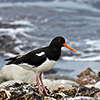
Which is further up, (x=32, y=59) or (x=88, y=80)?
(x=32, y=59)

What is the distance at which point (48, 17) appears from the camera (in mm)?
37844

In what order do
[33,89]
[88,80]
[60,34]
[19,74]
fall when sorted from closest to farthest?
1. [33,89]
2. [19,74]
3. [88,80]
4. [60,34]

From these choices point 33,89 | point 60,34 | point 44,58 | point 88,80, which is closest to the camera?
point 44,58

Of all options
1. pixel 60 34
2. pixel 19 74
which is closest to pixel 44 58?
pixel 19 74

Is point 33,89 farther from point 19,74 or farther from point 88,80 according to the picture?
point 88,80

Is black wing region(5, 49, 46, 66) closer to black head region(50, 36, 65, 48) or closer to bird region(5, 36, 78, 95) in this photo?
bird region(5, 36, 78, 95)

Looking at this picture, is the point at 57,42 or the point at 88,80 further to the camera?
the point at 88,80

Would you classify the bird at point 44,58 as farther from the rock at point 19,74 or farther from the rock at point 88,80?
the rock at point 88,80

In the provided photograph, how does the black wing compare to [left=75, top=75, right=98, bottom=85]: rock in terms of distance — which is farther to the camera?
[left=75, top=75, right=98, bottom=85]: rock

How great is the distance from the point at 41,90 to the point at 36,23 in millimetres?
28215

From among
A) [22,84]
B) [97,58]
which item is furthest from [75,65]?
[22,84]

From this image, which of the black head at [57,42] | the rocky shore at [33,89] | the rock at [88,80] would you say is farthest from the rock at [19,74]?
the black head at [57,42]

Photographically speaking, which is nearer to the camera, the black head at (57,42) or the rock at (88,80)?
the black head at (57,42)

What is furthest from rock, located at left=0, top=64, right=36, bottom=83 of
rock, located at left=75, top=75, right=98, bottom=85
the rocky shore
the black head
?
the black head
